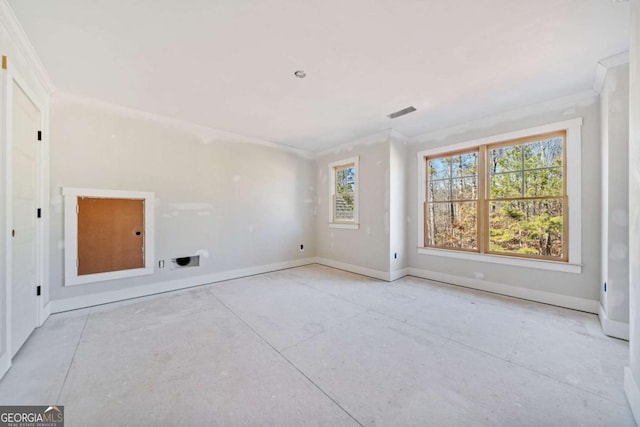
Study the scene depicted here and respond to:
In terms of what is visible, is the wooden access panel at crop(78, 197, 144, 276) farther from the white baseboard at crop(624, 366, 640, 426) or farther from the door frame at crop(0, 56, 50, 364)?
the white baseboard at crop(624, 366, 640, 426)

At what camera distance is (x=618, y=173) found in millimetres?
2449

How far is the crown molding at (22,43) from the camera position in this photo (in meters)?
1.82

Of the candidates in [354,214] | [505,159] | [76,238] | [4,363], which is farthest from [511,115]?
[76,238]

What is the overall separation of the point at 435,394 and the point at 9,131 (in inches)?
146

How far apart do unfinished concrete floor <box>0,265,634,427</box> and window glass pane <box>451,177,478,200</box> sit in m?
1.70

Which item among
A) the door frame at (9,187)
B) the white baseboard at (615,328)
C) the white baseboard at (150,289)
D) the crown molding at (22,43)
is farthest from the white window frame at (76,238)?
the white baseboard at (615,328)

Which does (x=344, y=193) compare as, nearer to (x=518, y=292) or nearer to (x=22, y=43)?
(x=518, y=292)

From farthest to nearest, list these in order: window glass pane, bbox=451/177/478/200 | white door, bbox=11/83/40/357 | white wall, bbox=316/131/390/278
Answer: white wall, bbox=316/131/390/278
window glass pane, bbox=451/177/478/200
white door, bbox=11/83/40/357

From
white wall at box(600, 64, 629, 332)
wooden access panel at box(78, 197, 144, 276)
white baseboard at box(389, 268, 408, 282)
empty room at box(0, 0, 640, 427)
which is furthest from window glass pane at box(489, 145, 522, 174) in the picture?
wooden access panel at box(78, 197, 144, 276)

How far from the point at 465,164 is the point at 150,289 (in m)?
5.33

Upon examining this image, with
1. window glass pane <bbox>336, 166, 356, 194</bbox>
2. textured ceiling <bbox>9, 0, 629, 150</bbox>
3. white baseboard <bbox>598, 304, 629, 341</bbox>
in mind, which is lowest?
white baseboard <bbox>598, 304, 629, 341</bbox>

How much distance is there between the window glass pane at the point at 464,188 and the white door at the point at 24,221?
5.37 metres

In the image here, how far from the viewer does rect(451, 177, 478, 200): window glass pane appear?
4.05 metres

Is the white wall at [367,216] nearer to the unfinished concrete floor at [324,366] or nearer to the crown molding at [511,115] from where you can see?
the crown molding at [511,115]
